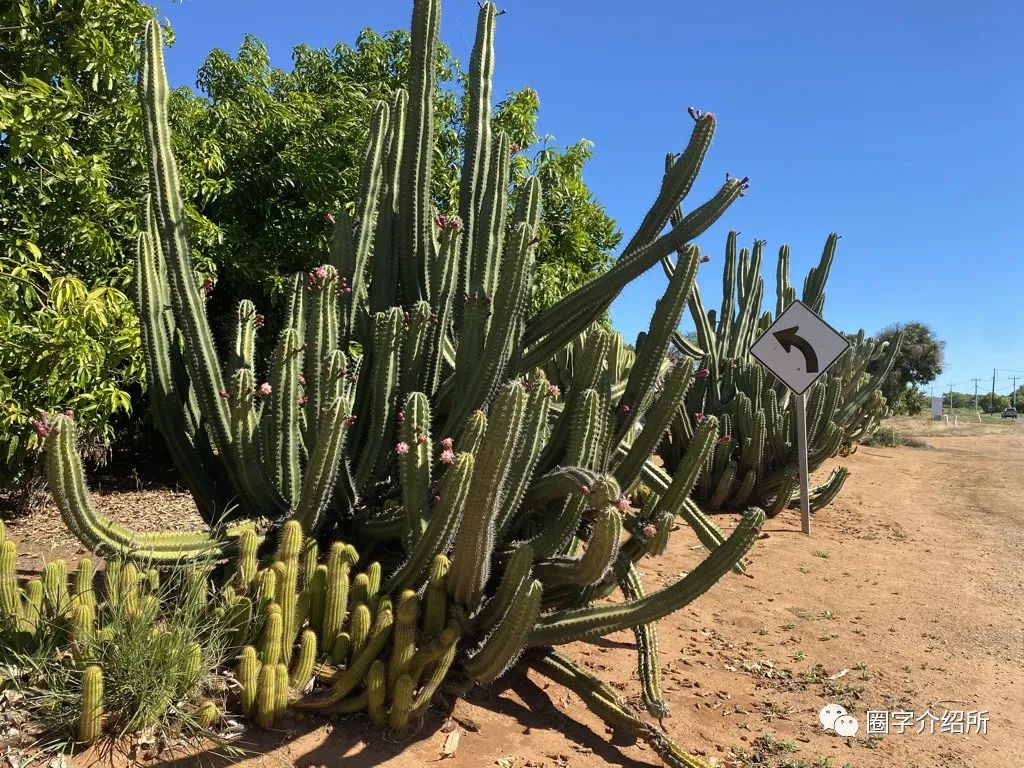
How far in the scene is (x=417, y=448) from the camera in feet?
12.1

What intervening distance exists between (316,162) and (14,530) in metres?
5.15

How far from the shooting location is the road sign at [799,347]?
29.6ft

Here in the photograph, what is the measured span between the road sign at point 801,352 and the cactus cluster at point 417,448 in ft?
15.5

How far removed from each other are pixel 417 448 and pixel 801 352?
22.4ft

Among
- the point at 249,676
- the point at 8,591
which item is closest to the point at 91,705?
the point at 249,676

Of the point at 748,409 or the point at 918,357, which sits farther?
the point at 918,357

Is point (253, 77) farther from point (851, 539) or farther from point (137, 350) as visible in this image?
point (851, 539)

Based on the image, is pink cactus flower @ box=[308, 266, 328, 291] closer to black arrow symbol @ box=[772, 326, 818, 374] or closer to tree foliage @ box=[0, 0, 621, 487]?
tree foliage @ box=[0, 0, 621, 487]

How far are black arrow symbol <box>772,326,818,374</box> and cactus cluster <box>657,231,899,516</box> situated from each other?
863 millimetres

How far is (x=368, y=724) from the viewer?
11.5ft

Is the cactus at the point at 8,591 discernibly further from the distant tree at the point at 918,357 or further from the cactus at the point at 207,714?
the distant tree at the point at 918,357

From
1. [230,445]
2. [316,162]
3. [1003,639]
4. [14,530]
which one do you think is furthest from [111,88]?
[1003,639]

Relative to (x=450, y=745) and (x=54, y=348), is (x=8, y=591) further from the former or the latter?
(x=54, y=348)

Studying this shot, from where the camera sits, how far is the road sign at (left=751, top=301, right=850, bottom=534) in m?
9.04
